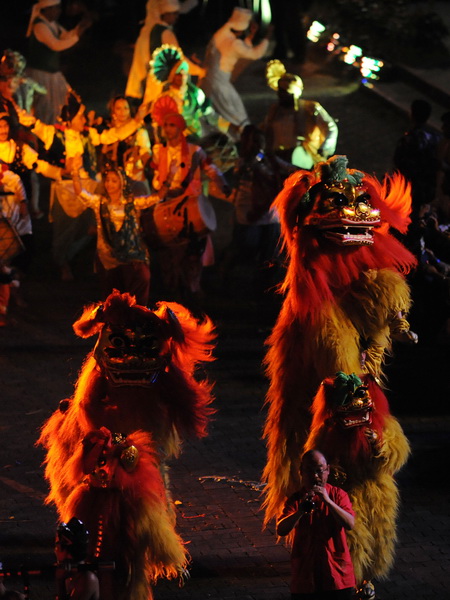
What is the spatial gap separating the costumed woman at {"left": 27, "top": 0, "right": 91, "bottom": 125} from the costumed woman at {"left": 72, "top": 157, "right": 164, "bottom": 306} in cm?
616

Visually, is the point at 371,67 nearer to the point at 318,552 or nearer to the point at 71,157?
the point at 71,157

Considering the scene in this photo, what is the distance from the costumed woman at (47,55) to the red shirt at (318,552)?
469 inches

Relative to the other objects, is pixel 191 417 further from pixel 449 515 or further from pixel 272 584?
pixel 449 515

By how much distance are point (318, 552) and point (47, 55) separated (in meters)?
12.4

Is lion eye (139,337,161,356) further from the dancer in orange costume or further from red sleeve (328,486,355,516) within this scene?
red sleeve (328,486,355,516)

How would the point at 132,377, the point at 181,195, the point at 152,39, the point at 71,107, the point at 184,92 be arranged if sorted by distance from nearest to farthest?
the point at 132,377 → the point at 181,195 → the point at 71,107 → the point at 184,92 → the point at 152,39

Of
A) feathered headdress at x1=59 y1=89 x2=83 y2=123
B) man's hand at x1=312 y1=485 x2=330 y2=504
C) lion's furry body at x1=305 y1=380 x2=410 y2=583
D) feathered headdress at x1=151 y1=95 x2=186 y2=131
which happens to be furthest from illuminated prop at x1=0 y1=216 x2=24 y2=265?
man's hand at x1=312 y1=485 x2=330 y2=504

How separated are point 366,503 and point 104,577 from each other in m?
1.67

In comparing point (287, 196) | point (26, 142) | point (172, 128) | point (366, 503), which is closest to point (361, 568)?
point (366, 503)

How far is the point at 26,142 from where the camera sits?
45.4 feet

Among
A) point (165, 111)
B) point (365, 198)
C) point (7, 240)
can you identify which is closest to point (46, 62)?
point (165, 111)

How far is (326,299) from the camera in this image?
26.3 feet

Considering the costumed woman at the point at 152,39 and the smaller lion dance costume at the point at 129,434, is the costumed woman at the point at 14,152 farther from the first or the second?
the smaller lion dance costume at the point at 129,434

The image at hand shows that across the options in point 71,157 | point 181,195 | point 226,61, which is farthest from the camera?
point 226,61
